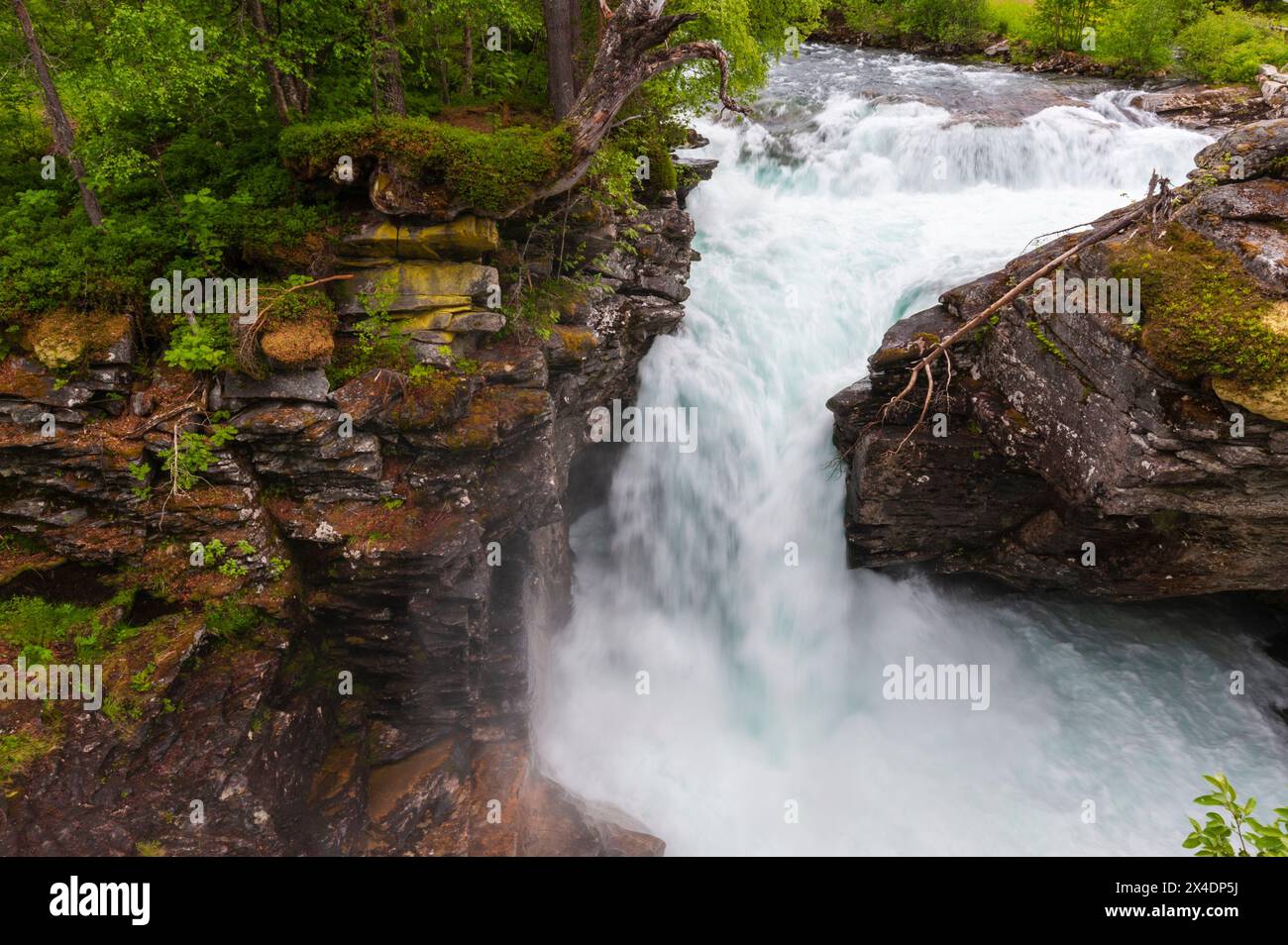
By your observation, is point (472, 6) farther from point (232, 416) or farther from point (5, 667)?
point (5, 667)

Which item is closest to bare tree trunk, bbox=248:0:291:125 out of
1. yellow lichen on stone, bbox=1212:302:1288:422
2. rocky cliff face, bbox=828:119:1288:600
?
rocky cliff face, bbox=828:119:1288:600

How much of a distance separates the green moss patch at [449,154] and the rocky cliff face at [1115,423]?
17.7 ft

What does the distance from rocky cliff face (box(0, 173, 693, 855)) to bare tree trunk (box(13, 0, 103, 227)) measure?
168cm

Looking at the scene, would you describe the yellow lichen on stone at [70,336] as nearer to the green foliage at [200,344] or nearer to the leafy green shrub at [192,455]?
the green foliage at [200,344]

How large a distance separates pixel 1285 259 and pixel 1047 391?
2.39m

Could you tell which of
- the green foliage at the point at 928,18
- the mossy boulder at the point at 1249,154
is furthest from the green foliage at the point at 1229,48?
the mossy boulder at the point at 1249,154

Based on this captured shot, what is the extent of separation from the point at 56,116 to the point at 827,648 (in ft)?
39.4

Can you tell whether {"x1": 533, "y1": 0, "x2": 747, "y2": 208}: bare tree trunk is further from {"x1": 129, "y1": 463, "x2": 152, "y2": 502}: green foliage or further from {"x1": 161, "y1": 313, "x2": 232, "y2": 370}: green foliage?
{"x1": 129, "y1": 463, "x2": 152, "y2": 502}: green foliage

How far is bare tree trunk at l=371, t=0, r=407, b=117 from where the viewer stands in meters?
7.88

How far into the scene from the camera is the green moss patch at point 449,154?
6949mm

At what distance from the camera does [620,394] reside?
36.4ft

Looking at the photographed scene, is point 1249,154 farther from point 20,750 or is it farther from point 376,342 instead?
point 20,750
